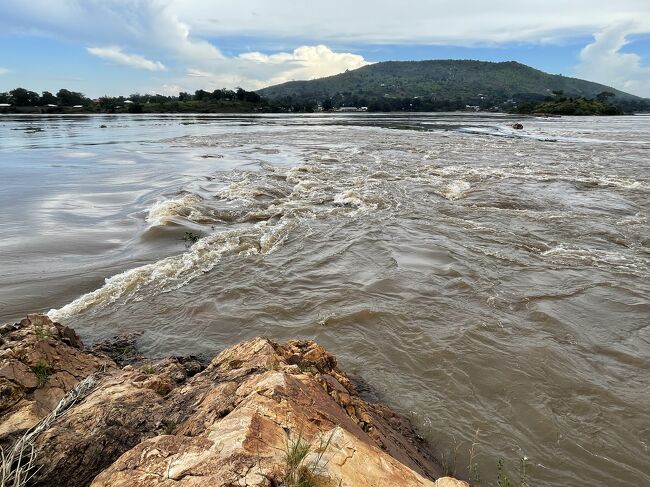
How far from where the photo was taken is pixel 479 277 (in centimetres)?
823

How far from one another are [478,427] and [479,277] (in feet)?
13.9

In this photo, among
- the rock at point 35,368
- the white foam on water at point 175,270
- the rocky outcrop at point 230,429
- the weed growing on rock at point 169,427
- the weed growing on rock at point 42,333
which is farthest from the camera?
the white foam on water at point 175,270

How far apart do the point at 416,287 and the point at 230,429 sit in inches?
227

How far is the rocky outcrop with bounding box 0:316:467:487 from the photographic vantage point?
7.84 feet

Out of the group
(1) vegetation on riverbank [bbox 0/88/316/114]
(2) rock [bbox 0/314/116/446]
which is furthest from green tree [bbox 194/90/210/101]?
(2) rock [bbox 0/314/116/446]

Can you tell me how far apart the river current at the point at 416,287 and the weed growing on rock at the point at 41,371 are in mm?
1735

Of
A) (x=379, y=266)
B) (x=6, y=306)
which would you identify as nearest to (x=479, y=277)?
(x=379, y=266)

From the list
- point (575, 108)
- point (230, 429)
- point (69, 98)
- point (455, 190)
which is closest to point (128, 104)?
point (69, 98)

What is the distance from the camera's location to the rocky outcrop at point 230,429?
94.0 inches

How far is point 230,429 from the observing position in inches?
105

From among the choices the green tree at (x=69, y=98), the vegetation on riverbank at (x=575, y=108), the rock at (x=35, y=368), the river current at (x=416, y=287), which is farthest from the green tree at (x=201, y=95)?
the rock at (x=35, y=368)

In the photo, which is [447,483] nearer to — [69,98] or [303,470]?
[303,470]

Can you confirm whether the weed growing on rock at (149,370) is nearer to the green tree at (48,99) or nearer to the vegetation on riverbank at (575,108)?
the vegetation on riverbank at (575,108)

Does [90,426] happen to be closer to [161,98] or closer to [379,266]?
[379,266]
